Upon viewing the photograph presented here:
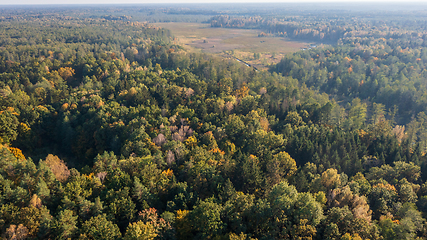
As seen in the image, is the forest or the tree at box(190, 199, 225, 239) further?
the forest

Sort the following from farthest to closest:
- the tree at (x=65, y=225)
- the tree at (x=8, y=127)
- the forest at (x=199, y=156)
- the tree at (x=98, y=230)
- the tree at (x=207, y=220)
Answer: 1. the tree at (x=8, y=127)
2. the forest at (x=199, y=156)
3. the tree at (x=207, y=220)
4. the tree at (x=98, y=230)
5. the tree at (x=65, y=225)

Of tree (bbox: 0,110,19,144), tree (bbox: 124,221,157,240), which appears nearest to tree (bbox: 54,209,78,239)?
tree (bbox: 124,221,157,240)

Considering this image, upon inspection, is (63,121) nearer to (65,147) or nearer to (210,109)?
(65,147)

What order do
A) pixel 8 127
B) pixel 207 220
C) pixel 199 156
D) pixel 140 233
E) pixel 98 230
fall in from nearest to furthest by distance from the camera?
pixel 140 233
pixel 98 230
pixel 207 220
pixel 199 156
pixel 8 127

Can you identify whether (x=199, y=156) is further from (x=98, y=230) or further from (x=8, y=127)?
(x=8, y=127)

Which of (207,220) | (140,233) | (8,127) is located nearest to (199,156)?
(207,220)

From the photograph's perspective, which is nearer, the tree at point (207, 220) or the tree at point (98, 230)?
the tree at point (98, 230)

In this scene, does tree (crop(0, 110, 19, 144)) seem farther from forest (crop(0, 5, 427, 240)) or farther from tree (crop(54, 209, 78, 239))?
tree (crop(54, 209, 78, 239))

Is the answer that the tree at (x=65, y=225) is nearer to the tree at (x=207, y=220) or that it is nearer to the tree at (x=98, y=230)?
the tree at (x=98, y=230)

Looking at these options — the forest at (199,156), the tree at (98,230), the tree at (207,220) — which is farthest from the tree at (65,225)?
the tree at (207,220)
